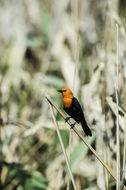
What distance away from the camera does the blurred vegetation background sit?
2.16m

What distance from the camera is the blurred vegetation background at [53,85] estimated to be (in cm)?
216

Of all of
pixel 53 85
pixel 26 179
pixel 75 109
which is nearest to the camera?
pixel 75 109

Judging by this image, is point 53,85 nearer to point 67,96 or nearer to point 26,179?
point 26,179

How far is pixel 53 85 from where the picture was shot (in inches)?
146

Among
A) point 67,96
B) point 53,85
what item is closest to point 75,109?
point 67,96

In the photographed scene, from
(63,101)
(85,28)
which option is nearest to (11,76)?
(85,28)

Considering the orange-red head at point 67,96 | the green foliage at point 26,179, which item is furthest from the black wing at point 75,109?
the green foliage at point 26,179

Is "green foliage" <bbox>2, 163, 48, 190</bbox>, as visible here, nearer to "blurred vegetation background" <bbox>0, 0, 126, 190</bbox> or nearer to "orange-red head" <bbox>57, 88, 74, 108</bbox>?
"blurred vegetation background" <bbox>0, 0, 126, 190</bbox>

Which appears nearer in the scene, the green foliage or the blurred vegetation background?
the blurred vegetation background

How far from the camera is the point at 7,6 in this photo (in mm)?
4617

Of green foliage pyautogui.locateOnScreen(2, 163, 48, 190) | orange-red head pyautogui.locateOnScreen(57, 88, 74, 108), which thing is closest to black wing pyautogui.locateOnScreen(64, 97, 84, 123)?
orange-red head pyautogui.locateOnScreen(57, 88, 74, 108)

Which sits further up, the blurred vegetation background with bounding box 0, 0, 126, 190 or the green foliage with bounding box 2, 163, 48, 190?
the blurred vegetation background with bounding box 0, 0, 126, 190

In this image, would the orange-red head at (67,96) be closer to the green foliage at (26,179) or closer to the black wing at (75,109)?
the black wing at (75,109)

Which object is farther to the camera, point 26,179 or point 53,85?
point 53,85
